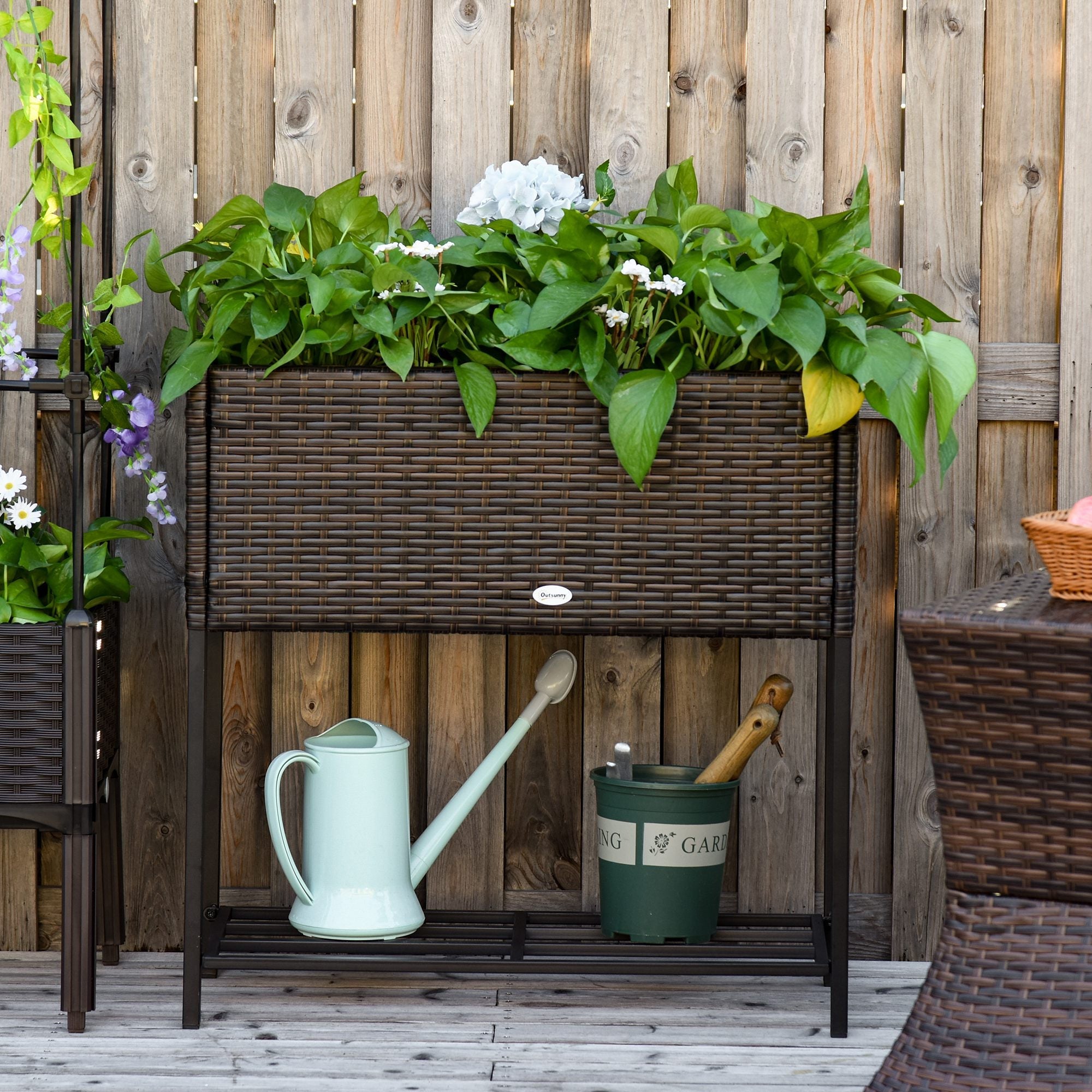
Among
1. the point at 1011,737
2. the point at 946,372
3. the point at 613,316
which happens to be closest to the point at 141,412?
the point at 613,316

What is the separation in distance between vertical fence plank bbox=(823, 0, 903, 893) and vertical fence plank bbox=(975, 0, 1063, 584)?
5.6 inches

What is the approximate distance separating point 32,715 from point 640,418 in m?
0.85

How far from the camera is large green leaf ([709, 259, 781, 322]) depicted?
1.36 m

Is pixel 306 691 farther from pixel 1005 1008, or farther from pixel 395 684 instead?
pixel 1005 1008

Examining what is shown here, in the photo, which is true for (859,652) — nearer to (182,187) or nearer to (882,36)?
(882,36)

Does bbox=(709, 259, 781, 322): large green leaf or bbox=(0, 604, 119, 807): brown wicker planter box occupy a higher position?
bbox=(709, 259, 781, 322): large green leaf

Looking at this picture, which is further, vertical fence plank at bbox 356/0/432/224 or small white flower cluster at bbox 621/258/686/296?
vertical fence plank at bbox 356/0/432/224

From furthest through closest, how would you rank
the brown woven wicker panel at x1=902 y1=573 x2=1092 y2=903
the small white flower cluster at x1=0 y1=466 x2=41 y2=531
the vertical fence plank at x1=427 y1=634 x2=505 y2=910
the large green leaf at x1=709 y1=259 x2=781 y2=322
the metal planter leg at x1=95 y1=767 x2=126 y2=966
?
the vertical fence plank at x1=427 y1=634 x2=505 y2=910, the metal planter leg at x1=95 y1=767 x2=126 y2=966, the small white flower cluster at x1=0 y1=466 x2=41 y2=531, the large green leaf at x1=709 y1=259 x2=781 y2=322, the brown woven wicker panel at x1=902 y1=573 x2=1092 y2=903

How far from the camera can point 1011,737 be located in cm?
Result: 105

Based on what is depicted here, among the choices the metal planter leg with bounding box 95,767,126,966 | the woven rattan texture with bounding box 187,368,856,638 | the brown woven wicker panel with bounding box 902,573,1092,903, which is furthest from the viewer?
the metal planter leg with bounding box 95,767,126,966

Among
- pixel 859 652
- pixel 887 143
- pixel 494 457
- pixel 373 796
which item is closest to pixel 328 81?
pixel 494 457

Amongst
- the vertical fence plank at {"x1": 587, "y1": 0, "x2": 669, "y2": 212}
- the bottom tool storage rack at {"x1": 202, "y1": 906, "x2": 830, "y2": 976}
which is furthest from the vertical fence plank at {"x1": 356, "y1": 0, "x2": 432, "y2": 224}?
the bottom tool storage rack at {"x1": 202, "y1": 906, "x2": 830, "y2": 976}

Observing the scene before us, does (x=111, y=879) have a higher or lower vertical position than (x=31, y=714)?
lower

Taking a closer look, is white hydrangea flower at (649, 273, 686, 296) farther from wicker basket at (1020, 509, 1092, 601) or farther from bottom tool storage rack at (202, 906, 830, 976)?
bottom tool storage rack at (202, 906, 830, 976)
